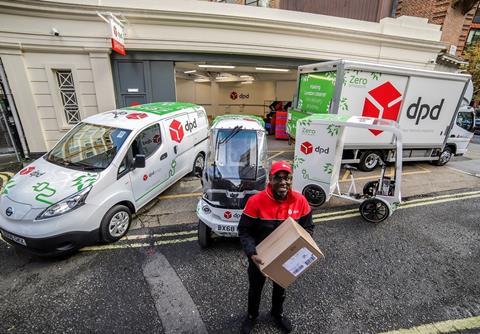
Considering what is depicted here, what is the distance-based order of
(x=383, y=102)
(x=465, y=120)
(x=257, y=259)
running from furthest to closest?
(x=465, y=120), (x=383, y=102), (x=257, y=259)

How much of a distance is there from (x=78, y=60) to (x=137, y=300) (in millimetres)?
9004

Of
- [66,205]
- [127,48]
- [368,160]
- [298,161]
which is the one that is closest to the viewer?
[66,205]

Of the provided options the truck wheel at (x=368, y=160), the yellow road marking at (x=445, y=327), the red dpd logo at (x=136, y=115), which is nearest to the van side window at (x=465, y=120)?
the truck wheel at (x=368, y=160)

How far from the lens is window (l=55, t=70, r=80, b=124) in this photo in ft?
27.6

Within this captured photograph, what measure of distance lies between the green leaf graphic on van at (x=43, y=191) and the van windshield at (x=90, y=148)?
1.74 ft

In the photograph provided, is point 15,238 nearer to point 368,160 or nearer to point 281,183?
point 281,183

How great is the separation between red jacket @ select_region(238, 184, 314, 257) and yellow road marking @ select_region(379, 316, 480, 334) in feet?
6.90

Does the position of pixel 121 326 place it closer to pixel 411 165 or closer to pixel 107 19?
pixel 107 19

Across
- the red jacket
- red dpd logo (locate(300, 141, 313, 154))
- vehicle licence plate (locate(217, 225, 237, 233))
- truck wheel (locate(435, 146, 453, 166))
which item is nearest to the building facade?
truck wheel (locate(435, 146, 453, 166))

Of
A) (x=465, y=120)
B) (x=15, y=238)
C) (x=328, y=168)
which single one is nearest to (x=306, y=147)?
(x=328, y=168)

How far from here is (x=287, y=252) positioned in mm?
2086

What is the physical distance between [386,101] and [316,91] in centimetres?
220

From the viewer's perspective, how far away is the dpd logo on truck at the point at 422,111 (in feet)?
24.3

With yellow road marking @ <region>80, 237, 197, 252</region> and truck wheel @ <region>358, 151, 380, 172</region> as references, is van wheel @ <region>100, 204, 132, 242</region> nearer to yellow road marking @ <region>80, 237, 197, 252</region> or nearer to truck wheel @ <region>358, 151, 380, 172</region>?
yellow road marking @ <region>80, 237, 197, 252</region>
